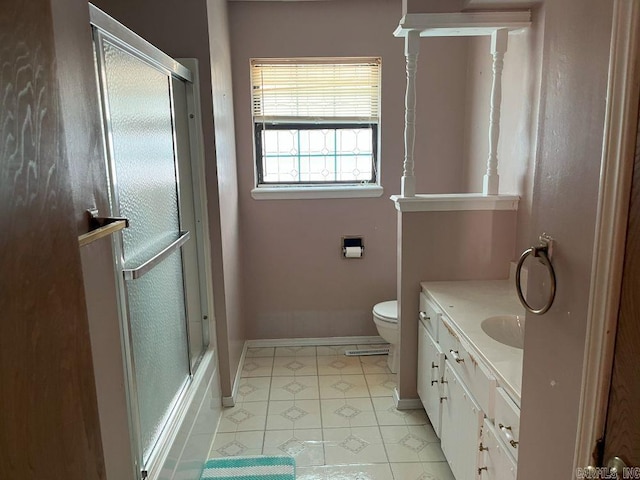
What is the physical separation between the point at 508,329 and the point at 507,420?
2.14 feet

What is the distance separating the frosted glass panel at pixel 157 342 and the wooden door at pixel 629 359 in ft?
4.51

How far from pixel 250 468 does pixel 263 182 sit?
1.92 metres

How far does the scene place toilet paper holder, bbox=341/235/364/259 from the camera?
333 cm

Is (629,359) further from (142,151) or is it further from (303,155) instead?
(303,155)

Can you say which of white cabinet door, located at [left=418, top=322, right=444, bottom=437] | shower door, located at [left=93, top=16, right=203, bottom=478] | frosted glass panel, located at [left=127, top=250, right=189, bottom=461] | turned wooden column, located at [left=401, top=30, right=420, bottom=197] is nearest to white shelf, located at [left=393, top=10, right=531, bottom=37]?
turned wooden column, located at [left=401, top=30, right=420, bottom=197]

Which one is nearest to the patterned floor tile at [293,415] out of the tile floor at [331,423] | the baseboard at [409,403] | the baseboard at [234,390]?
the tile floor at [331,423]

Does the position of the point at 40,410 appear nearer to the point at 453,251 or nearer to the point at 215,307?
the point at 215,307

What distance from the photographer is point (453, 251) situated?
244 cm

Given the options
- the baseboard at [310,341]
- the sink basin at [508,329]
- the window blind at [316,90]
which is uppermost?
the window blind at [316,90]

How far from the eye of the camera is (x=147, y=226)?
1750 mm

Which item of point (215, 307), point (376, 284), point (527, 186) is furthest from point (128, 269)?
point (376, 284)

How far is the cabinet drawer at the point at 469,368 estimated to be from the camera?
4.96 ft

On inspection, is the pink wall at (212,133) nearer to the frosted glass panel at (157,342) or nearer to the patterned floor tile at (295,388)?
the patterned floor tile at (295,388)

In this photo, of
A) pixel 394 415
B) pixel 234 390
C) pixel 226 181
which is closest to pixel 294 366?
pixel 234 390
